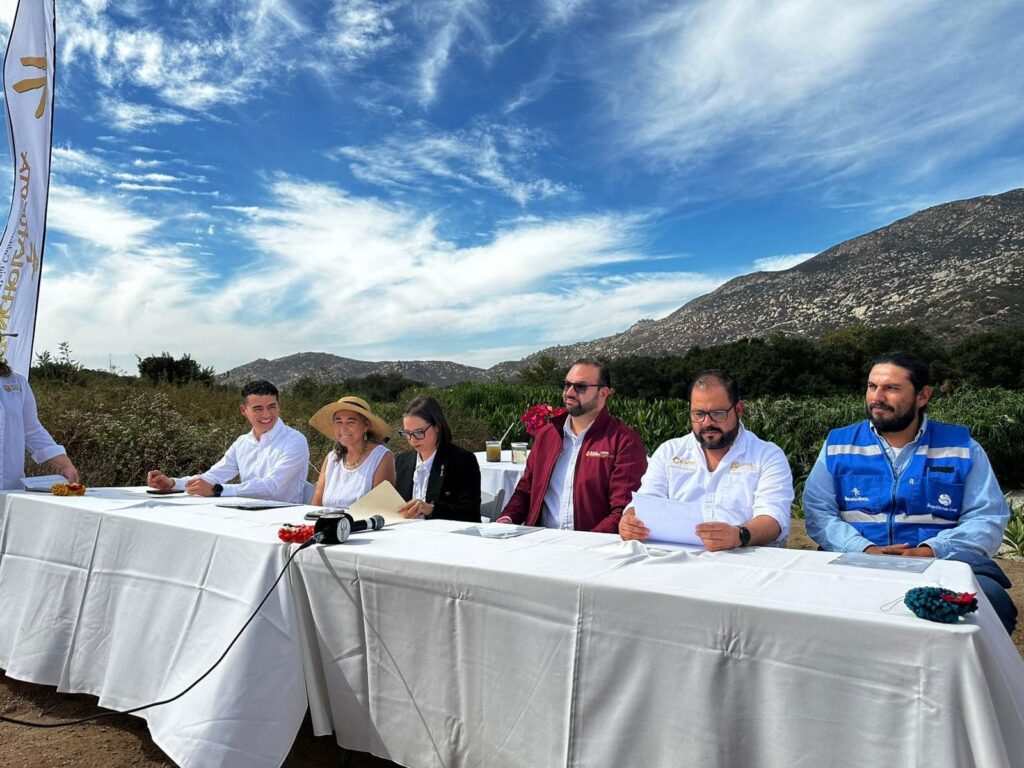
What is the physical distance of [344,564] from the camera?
98.1 inches

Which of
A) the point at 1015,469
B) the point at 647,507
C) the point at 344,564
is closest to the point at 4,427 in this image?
the point at 344,564

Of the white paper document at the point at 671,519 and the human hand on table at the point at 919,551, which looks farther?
the human hand on table at the point at 919,551

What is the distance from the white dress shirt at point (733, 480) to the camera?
2.99 metres

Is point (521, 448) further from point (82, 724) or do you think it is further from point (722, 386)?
point (82, 724)

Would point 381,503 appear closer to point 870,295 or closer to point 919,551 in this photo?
point 919,551

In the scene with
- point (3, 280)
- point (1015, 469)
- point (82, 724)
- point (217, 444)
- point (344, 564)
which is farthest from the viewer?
point (1015, 469)

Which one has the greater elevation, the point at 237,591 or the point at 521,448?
the point at 521,448

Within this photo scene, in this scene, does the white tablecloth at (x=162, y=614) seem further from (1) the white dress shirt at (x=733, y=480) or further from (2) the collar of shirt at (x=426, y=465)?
(1) the white dress shirt at (x=733, y=480)

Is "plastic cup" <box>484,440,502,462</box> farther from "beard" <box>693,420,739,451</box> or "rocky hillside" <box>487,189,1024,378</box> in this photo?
"rocky hillside" <box>487,189,1024,378</box>

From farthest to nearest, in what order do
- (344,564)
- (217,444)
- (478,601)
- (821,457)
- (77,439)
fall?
(217,444), (77,439), (821,457), (344,564), (478,601)

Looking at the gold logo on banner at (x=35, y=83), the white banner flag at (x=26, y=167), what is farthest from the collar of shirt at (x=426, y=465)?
the gold logo on banner at (x=35, y=83)

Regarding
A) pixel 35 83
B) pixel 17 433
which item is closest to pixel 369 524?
pixel 17 433

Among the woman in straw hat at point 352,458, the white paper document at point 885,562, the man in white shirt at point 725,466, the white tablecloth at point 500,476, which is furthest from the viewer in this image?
the white tablecloth at point 500,476

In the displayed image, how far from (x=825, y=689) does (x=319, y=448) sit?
8732mm
